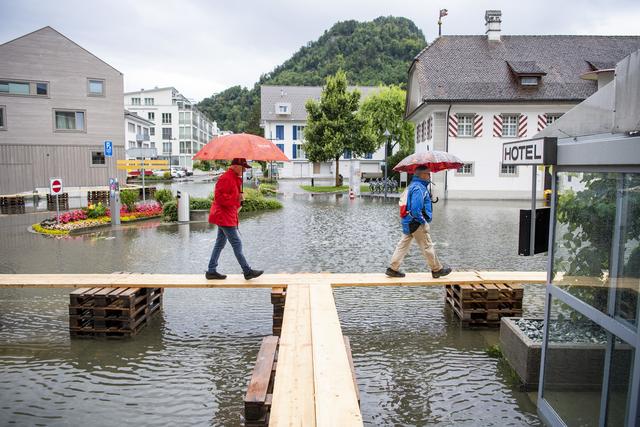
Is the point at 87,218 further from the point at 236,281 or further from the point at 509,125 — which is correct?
the point at 509,125

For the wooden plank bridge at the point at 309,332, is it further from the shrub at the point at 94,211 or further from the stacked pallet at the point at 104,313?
the shrub at the point at 94,211

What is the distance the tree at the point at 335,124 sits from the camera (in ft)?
139

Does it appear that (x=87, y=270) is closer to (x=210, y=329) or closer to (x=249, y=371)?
(x=210, y=329)

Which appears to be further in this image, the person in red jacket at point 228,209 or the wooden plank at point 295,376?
the person in red jacket at point 228,209

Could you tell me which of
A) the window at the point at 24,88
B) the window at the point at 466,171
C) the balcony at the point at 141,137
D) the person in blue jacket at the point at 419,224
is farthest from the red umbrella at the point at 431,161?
the balcony at the point at 141,137

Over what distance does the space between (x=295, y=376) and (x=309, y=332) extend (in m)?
1.06

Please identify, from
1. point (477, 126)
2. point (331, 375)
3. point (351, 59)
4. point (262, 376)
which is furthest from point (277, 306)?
point (351, 59)

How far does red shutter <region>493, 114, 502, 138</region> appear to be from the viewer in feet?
109

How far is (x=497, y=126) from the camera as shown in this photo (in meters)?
33.2

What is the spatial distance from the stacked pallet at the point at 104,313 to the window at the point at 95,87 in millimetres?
34955

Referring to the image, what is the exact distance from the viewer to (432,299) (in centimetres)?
860

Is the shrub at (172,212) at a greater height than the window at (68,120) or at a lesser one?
lesser

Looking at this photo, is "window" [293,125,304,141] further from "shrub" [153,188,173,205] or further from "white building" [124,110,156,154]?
"shrub" [153,188,173,205]

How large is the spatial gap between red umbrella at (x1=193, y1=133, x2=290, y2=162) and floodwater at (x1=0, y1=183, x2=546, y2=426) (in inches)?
86.5
